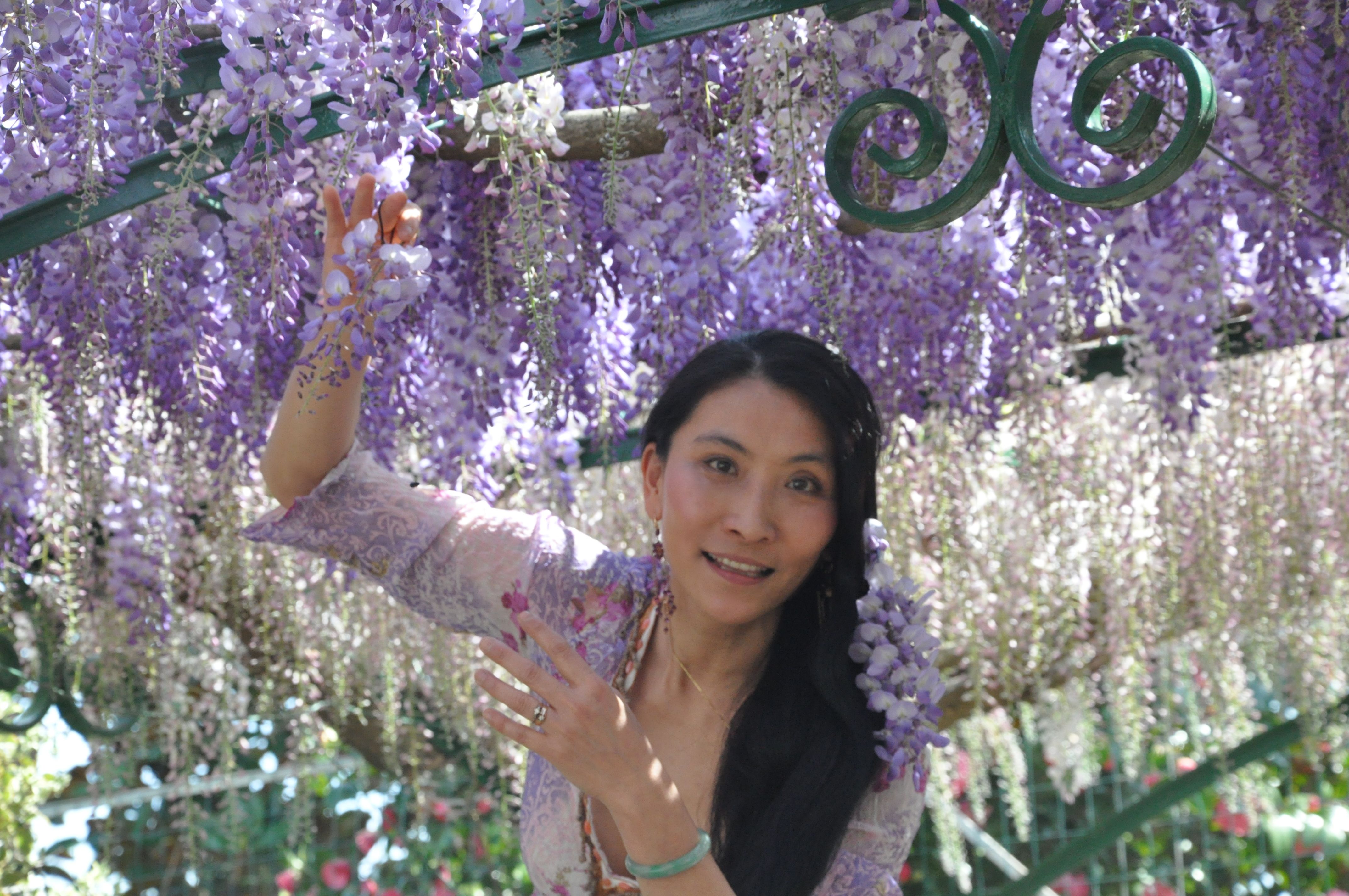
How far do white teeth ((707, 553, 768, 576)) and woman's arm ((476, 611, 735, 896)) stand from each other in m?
0.28

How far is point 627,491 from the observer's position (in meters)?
3.32

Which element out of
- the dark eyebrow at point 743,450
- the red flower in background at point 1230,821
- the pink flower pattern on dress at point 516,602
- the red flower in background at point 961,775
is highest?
the dark eyebrow at point 743,450

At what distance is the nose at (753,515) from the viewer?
1.55 meters

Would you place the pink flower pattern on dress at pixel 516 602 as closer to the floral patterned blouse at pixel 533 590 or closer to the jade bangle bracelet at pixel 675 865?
the floral patterned blouse at pixel 533 590

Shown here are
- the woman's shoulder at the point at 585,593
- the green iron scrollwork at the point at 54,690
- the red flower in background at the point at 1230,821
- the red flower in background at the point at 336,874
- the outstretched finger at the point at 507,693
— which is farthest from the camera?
the red flower in background at the point at 1230,821

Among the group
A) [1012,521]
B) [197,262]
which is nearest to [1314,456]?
[1012,521]

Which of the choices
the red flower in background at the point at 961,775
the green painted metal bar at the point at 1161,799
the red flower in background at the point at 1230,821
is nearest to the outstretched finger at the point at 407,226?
the green painted metal bar at the point at 1161,799

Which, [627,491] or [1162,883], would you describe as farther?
[1162,883]

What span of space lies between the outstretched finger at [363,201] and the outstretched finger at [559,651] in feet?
1.49

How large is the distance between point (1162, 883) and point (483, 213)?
4.51 m

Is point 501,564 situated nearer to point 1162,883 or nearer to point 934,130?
point 934,130

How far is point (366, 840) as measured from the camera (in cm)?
470

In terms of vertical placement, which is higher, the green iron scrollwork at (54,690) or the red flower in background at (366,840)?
the green iron scrollwork at (54,690)

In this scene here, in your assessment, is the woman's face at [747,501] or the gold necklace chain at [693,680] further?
the gold necklace chain at [693,680]
